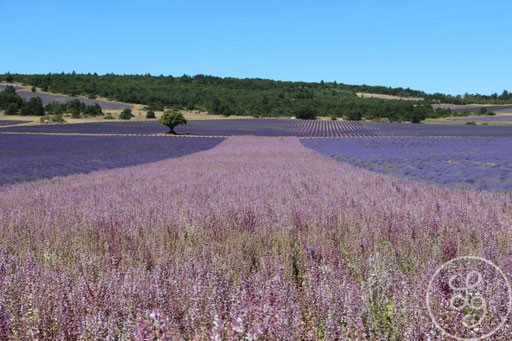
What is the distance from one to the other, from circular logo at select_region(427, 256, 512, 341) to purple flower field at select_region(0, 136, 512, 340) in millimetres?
23

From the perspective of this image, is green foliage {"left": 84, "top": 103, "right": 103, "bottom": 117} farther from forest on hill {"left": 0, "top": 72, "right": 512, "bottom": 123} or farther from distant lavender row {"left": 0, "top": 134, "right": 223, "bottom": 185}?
distant lavender row {"left": 0, "top": 134, "right": 223, "bottom": 185}

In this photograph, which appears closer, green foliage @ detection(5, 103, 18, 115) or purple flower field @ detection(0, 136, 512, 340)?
purple flower field @ detection(0, 136, 512, 340)

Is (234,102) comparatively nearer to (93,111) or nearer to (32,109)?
(93,111)

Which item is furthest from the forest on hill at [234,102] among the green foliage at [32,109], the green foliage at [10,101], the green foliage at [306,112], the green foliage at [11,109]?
the green foliage at [11,109]

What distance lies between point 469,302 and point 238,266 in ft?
5.11

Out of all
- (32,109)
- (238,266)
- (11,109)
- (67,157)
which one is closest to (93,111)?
(32,109)

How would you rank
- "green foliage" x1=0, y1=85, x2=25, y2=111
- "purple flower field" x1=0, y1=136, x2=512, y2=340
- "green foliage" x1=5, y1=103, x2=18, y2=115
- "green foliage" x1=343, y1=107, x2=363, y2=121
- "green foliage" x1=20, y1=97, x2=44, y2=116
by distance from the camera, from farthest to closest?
1. "green foliage" x1=343, y1=107, x2=363, y2=121
2. "green foliage" x1=0, y1=85, x2=25, y2=111
3. "green foliage" x1=5, y1=103, x2=18, y2=115
4. "green foliage" x1=20, y1=97, x2=44, y2=116
5. "purple flower field" x1=0, y1=136, x2=512, y2=340

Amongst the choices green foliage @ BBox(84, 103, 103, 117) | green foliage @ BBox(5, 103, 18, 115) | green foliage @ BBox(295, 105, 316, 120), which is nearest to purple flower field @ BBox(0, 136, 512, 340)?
green foliage @ BBox(84, 103, 103, 117)

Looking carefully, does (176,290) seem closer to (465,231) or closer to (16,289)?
(16,289)

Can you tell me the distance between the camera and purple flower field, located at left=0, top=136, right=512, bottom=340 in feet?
5.86

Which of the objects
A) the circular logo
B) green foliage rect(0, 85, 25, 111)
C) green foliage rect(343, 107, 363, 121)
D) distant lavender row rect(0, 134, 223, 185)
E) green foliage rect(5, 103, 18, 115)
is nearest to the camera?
the circular logo

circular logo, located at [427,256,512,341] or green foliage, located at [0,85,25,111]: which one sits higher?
green foliage, located at [0,85,25,111]

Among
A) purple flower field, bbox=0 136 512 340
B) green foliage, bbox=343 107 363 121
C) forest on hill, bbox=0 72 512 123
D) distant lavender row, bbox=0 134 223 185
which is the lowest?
distant lavender row, bbox=0 134 223 185

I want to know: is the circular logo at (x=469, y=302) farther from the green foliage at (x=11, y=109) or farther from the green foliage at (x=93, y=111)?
the green foliage at (x=11, y=109)
